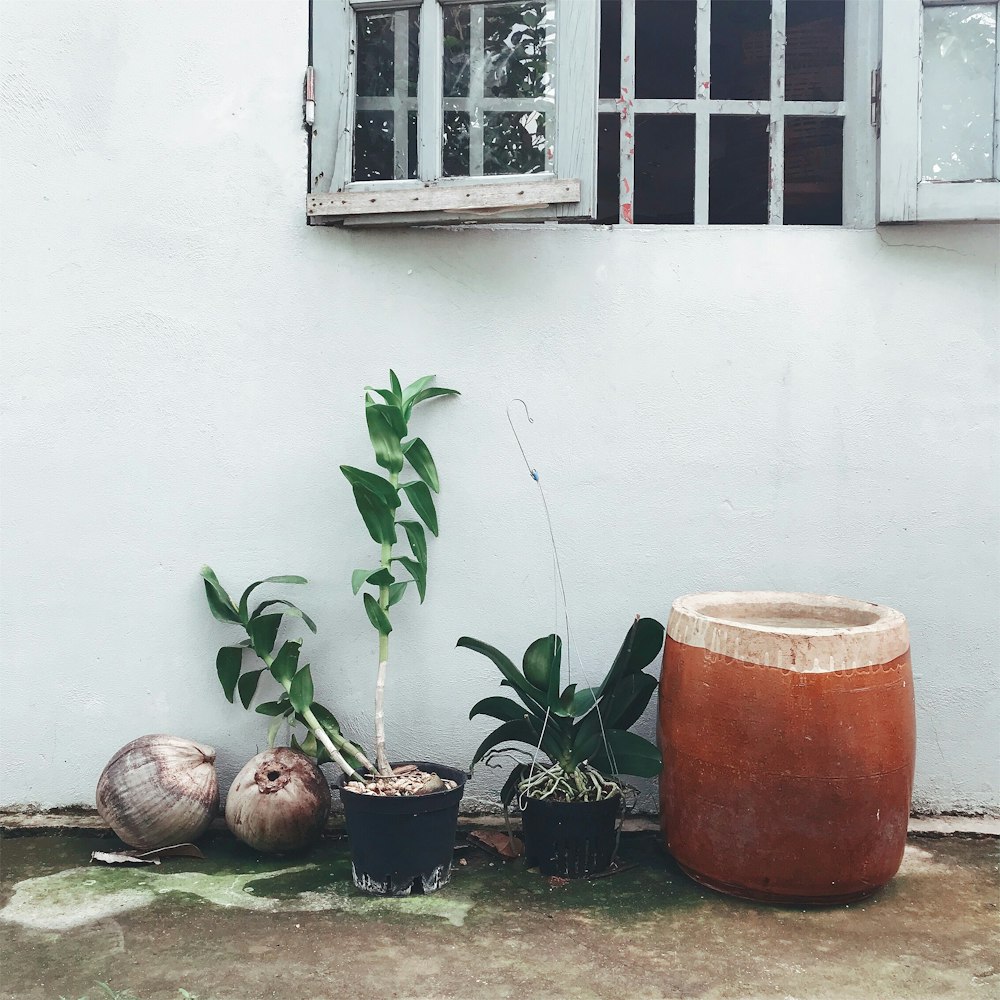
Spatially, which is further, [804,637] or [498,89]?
[498,89]

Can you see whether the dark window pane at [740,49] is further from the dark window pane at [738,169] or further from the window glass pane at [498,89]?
the window glass pane at [498,89]

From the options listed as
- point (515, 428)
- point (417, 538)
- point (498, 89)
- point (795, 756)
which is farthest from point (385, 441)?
point (795, 756)

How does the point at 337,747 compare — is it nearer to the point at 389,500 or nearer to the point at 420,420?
the point at 389,500

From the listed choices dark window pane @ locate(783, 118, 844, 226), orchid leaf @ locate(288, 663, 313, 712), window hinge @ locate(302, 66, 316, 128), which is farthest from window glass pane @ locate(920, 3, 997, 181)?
orchid leaf @ locate(288, 663, 313, 712)

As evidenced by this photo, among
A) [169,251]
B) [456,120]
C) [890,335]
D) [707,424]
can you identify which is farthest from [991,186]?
[169,251]

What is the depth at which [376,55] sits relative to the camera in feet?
7.94

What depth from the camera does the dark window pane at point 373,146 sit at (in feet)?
7.98

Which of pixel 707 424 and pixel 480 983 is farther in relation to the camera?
pixel 707 424

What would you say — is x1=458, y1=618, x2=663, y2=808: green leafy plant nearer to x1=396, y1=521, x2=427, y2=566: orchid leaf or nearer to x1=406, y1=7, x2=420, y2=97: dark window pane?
x1=396, y1=521, x2=427, y2=566: orchid leaf

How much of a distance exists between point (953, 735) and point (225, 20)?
8.33 ft

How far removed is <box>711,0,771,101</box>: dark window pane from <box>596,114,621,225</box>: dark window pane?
0.36 m

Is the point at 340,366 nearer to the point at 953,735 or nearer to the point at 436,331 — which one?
the point at 436,331

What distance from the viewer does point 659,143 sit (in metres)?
2.97

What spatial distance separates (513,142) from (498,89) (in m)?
0.14
